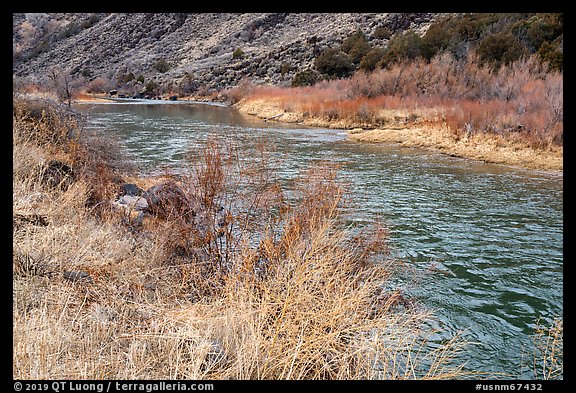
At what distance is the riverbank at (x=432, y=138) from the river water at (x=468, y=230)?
2.54 feet

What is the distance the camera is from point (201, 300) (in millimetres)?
4676

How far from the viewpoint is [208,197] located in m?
6.20

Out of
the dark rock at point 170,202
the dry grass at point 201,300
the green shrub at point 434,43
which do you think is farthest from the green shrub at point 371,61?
the dark rock at point 170,202

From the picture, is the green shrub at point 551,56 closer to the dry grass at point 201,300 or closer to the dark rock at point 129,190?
the dry grass at point 201,300

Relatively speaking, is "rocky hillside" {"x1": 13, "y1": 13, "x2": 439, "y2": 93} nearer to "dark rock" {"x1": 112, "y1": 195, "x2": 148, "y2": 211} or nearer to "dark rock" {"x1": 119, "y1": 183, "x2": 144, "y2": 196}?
"dark rock" {"x1": 119, "y1": 183, "x2": 144, "y2": 196}

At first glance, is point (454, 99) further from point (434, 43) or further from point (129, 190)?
point (129, 190)

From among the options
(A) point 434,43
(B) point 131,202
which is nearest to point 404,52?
(A) point 434,43

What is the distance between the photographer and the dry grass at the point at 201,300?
3.43 m

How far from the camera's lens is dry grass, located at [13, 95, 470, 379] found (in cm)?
343

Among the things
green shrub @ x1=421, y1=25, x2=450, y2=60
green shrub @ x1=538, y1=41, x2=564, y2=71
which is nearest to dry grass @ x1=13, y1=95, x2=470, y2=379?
green shrub @ x1=538, y1=41, x2=564, y2=71

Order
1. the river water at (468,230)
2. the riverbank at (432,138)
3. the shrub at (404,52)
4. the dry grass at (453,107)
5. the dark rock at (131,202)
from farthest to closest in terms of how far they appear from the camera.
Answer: the shrub at (404,52)
the dry grass at (453,107)
the riverbank at (432,138)
the dark rock at (131,202)
the river water at (468,230)
